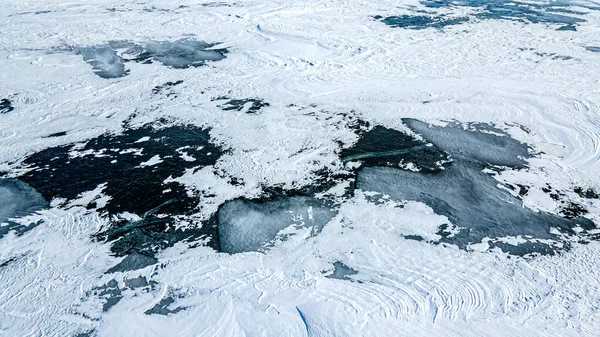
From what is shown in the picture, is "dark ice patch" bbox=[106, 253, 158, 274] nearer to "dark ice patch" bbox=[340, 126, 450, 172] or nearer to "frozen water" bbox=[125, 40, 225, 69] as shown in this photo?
"dark ice patch" bbox=[340, 126, 450, 172]

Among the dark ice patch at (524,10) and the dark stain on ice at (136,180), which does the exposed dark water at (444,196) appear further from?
the dark ice patch at (524,10)

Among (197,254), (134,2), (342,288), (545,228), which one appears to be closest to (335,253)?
(342,288)

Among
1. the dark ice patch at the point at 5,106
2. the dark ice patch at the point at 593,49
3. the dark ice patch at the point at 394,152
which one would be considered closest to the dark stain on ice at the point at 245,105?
the dark ice patch at the point at 394,152

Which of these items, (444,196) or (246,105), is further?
Answer: (246,105)

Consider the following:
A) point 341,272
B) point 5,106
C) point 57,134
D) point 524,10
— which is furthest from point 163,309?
point 524,10

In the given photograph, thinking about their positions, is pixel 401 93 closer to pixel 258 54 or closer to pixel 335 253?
pixel 258 54

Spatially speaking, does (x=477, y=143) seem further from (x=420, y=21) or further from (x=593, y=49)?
(x=420, y=21)
